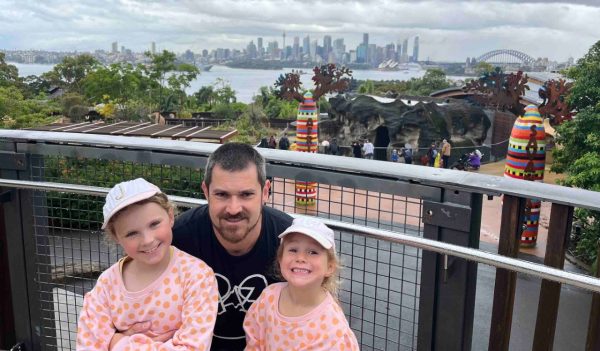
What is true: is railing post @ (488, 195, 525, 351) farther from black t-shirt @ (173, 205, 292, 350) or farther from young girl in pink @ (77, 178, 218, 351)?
young girl in pink @ (77, 178, 218, 351)

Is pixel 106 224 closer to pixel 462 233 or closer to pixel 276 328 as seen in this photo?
pixel 276 328

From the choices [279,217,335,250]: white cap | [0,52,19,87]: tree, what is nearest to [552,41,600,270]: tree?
[279,217,335,250]: white cap

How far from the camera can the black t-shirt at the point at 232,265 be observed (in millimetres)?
2096

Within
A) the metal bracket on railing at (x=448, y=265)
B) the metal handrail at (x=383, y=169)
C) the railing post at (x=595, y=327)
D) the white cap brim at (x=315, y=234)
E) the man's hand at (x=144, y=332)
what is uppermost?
the metal handrail at (x=383, y=169)

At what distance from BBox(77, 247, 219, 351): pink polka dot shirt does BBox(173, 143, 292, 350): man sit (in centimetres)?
15

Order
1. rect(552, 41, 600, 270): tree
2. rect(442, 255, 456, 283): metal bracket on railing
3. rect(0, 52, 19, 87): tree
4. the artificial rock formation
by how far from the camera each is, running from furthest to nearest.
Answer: rect(0, 52, 19, 87): tree → the artificial rock formation → rect(552, 41, 600, 270): tree → rect(442, 255, 456, 283): metal bracket on railing

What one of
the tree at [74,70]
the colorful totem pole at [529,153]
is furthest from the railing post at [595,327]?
the tree at [74,70]

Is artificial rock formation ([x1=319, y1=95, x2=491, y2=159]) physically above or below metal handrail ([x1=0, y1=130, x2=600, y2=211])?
below

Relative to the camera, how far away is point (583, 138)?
12.3 metres

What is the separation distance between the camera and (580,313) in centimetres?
803

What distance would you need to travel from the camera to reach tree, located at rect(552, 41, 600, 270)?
422 inches

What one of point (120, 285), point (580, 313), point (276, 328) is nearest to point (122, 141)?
point (120, 285)

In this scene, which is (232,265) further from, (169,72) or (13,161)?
(169,72)

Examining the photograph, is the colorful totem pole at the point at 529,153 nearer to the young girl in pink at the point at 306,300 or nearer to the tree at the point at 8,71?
the young girl in pink at the point at 306,300
